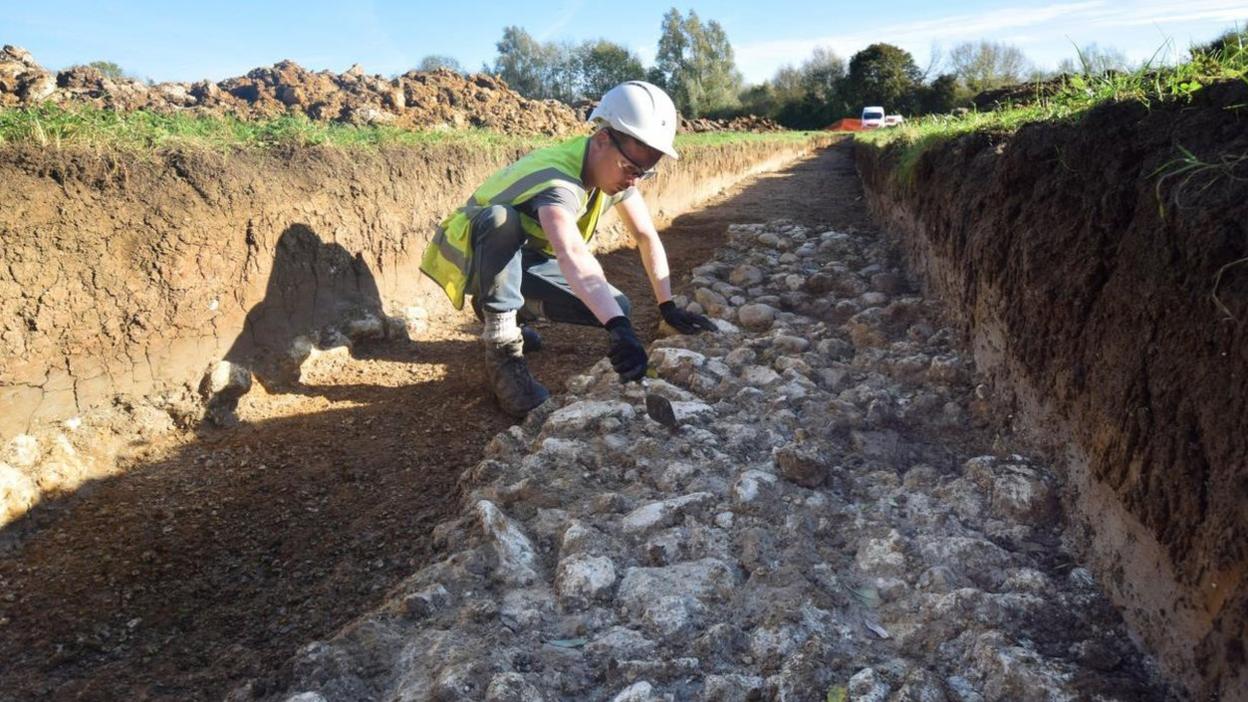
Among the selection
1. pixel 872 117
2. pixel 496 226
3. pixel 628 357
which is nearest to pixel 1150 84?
pixel 628 357

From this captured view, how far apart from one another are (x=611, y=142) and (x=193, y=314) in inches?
65.0

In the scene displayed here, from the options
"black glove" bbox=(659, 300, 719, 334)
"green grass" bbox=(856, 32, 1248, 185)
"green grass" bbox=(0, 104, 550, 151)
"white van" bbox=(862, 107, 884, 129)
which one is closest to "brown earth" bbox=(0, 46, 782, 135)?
"green grass" bbox=(0, 104, 550, 151)

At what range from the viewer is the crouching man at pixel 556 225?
2.68 metres

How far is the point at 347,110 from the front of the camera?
593 centimetres

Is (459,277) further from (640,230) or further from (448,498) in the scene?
(448,498)

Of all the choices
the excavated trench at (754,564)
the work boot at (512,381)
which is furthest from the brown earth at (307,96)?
the excavated trench at (754,564)

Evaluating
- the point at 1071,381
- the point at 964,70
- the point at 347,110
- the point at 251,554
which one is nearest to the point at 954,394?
the point at 1071,381

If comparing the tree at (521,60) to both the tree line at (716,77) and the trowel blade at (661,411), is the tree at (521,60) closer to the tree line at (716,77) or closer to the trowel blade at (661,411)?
the tree line at (716,77)

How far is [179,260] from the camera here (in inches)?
111

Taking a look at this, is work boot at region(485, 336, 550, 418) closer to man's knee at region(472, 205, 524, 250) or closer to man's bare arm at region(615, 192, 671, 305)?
man's knee at region(472, 205, 524, 250)

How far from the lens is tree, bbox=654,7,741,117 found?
1554 inches

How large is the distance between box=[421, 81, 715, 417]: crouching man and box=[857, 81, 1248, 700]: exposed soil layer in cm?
119

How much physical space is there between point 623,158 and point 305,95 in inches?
177

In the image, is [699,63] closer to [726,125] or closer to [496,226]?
[726,125]
